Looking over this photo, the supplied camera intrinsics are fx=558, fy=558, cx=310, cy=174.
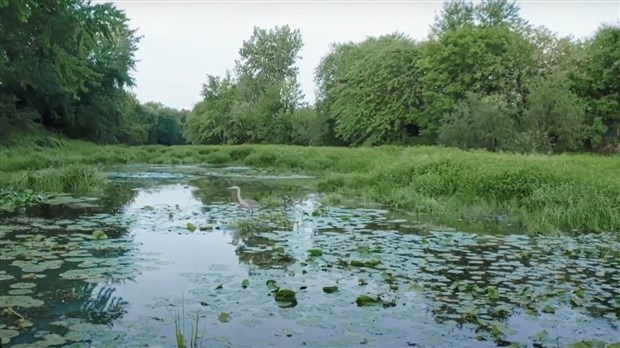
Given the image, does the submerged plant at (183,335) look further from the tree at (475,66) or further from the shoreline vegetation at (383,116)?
the tree at (475,66)

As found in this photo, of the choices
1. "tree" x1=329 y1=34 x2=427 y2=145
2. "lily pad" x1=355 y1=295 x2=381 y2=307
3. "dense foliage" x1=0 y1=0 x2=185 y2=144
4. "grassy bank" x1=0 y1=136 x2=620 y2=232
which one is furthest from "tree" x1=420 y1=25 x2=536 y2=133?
"lily pad" x1=355 y1=295 x2=381 y2=307

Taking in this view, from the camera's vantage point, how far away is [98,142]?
139ft

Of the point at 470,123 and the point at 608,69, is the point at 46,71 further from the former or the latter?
the point at 608,69

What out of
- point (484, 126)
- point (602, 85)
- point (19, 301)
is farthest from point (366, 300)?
point (602, 85)

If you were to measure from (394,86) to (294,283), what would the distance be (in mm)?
38064

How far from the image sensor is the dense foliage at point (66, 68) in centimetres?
1583

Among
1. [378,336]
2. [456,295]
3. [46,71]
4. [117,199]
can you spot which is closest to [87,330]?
[378,336]

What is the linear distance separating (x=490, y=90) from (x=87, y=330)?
3547 cm

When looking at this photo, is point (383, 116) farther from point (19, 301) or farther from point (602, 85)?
point (19, 301)

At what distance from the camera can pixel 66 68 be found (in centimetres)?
1702

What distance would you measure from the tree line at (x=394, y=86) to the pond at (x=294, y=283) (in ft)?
25.2

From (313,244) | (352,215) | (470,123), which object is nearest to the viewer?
(313,244)

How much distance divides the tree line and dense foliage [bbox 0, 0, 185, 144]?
0.19 ft

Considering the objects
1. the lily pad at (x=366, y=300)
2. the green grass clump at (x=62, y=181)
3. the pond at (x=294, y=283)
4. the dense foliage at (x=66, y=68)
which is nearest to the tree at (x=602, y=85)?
the pond at (x=294, y=283)
